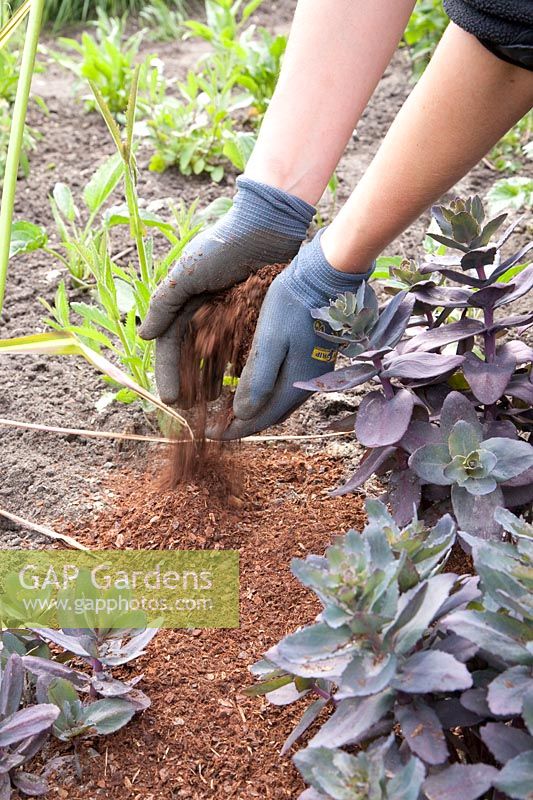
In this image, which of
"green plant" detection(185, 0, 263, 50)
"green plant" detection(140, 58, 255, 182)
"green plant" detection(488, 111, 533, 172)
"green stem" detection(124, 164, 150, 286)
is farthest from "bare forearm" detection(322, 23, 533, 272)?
"green plant" detection(185, 0, 263, 50)

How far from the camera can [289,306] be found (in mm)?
1519

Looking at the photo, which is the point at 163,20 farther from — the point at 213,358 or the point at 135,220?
the point at 213,358

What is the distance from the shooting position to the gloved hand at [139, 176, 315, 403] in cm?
155

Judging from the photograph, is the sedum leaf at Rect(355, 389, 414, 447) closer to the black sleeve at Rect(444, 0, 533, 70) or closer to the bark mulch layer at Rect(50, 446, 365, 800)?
the bark mulch layer at Rect(50, 446, 365, 800)

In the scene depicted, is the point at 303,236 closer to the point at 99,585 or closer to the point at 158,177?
the point at 99,585

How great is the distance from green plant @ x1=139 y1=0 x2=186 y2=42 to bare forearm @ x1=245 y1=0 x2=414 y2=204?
2.55m

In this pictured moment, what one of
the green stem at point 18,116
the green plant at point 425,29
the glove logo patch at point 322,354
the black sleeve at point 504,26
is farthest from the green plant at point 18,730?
the green plant at point 425,29

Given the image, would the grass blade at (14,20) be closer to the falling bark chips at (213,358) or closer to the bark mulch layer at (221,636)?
the falling bark chips at (213,358)

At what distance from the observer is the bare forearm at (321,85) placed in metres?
1.43

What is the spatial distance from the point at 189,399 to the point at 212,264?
257mm

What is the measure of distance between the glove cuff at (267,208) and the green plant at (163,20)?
259 cm

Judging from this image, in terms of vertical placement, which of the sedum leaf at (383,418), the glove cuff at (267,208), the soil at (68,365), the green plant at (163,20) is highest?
the glove cuff at (267,208)

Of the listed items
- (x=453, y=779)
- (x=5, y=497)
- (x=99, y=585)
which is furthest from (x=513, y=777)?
(x=5, y=497)

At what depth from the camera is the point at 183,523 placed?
5.06 ft
